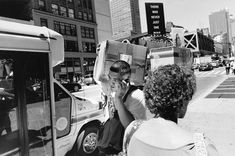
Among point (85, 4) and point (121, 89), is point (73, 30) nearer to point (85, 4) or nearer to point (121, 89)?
point (85, 4)

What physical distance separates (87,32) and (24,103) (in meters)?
46.5

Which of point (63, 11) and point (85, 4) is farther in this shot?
point (85, 4)

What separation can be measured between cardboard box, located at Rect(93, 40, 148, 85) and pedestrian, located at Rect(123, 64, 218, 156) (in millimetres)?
2135

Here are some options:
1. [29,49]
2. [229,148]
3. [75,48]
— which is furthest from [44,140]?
[75,48]

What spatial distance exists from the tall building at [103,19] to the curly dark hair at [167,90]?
5062 centimetres

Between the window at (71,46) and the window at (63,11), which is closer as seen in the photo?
the window at (71,46)

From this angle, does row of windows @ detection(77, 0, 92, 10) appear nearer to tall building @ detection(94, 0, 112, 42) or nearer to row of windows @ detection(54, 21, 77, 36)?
tall building @ detection(94, 0, 112, 42)

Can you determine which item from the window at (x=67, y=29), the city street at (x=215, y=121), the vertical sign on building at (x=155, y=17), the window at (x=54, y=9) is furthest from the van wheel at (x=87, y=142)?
the window at (x=67, y=29)

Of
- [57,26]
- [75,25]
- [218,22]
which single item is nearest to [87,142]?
[57,26]

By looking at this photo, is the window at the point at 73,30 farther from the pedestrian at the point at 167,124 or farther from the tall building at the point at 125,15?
the pedestrian at the point at 167,124

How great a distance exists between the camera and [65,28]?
43.1 m

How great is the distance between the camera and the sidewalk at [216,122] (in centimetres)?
462

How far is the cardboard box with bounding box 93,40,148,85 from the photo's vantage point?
3.86 meters

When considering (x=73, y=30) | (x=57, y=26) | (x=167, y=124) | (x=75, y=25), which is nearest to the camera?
(x=167, y=124)
